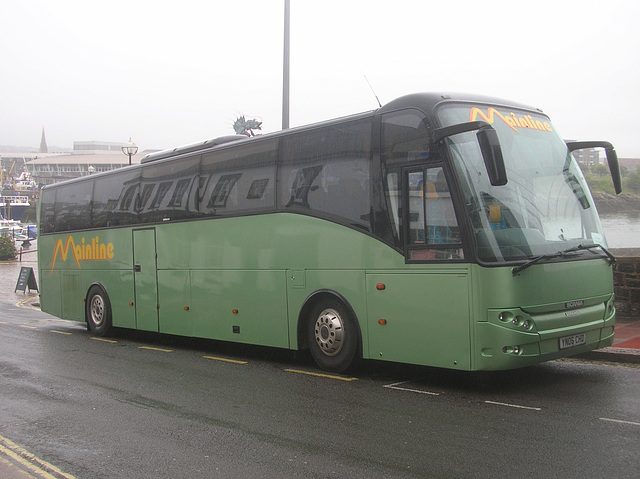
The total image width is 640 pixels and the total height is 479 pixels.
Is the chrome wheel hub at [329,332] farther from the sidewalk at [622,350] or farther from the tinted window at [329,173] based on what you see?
the sidewalk at [622,350]

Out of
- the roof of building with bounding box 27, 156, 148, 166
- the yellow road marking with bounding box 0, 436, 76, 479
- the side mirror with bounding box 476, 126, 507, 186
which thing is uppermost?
the roof of building with bounding box 27, 156, 148, 166

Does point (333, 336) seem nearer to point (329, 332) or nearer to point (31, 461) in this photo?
point (329, 332)

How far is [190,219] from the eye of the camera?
11.8m

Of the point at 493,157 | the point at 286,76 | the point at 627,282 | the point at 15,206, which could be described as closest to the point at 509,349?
the point at 493,157

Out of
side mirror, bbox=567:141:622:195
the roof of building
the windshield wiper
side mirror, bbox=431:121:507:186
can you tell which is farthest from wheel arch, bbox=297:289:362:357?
the roof of building

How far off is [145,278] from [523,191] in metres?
8.21

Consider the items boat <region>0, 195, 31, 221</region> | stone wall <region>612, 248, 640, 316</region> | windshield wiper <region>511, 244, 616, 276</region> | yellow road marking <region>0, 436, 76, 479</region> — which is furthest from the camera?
boat <region>0, 195, 31, 221</region>

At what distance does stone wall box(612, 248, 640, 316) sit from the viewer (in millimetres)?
11883

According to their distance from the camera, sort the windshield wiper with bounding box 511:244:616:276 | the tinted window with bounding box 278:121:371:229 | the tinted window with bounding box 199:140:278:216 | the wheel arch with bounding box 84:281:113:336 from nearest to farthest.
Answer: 1. the windshield wiper with bounding box 511:244:616:276
2. the tinted window with bounding box 278:121:371:229
3. the tinted window with bounding box 199:140:278:216
4. the wheel arch with bounding box 84:281:113:336

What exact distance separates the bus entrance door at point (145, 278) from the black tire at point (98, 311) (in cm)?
145

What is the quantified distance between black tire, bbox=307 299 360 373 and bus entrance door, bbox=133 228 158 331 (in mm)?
4696

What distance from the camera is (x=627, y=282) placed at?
12.1 metres

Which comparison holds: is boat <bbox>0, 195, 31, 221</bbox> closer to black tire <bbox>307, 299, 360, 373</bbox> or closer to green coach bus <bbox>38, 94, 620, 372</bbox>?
green coach bus <bbox>38, 94, 620, 372</bbox>

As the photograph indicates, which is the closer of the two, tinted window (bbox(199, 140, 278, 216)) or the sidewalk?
the sidewalk
